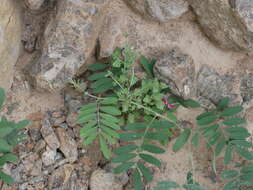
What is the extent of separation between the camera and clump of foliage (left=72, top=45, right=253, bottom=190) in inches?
101

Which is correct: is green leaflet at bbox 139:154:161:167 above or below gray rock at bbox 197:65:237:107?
below

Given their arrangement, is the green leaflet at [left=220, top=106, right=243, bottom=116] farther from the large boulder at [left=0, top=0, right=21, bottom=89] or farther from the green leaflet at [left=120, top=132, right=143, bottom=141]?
the large boulder at [left=0, top=0, right=21, bottom=89]

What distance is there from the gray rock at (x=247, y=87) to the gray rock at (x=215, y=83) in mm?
80

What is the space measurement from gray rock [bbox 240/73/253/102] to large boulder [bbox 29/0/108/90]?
124 centimetres

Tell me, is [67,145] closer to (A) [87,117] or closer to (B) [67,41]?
(A) [87,117]

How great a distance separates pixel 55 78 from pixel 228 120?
1329 millimetres

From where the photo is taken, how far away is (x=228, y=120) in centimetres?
269

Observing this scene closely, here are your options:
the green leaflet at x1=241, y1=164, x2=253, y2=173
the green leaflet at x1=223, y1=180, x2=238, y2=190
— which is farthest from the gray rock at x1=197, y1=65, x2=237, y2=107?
the green leaflet at x1=223, y1=180, x2=238, y2=190

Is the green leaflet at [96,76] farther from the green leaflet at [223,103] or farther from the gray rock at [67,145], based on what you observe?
the green leaflet at [223,103]

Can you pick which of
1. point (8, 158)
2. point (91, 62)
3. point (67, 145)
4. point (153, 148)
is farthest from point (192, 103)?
point (8, 158)

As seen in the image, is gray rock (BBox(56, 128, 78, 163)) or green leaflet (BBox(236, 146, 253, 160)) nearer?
green leaflet (BBox(236, 146, 253, 160))

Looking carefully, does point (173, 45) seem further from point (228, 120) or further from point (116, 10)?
point (228, 120)

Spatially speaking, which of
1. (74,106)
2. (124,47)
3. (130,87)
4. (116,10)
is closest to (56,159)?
(74,106)

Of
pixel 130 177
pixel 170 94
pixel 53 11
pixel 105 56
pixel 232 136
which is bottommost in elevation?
pixel 130 177
